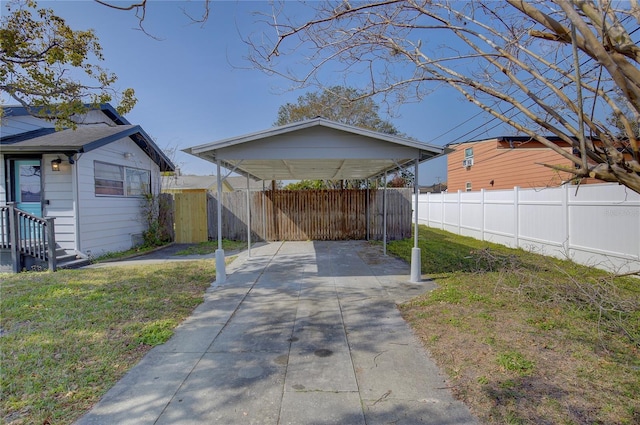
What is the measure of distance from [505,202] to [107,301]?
36.2 feet

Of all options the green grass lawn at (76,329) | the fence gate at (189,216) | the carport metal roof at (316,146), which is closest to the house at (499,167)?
the carport metal roof at (316,146)

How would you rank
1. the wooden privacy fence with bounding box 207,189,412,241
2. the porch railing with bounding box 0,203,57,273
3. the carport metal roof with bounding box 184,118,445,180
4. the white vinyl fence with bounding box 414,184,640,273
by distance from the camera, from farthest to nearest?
the wooden privacy fence with bounding box 207,189,412,241, the porch railing with bounding box 0,203,57,273, the white vinyl fence with bounding box 414,184,640,273, the carport metal roof with bounding box 184,118,445,180

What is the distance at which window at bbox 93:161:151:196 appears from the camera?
30.0 ft

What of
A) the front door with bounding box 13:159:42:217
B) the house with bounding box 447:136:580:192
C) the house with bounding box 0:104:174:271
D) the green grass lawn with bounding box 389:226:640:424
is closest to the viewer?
the green grass lawn with bounding box 389:226:640:424

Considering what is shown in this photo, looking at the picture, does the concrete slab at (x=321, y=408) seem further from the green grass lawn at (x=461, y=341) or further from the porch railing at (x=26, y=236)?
the porch railing at (x=26, y=236)

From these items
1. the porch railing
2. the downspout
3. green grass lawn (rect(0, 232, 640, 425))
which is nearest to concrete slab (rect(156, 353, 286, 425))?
green grass lawn (rect(0, 232, 640, 425))

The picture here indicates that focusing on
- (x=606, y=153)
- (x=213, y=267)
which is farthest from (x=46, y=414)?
(x=213, y=267)

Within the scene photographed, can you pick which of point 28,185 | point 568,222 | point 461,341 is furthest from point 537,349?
point 28,185

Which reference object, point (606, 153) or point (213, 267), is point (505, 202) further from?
point (606, 153)

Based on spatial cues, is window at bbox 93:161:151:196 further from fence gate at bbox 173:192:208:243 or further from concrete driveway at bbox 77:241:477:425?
concrete driveway at bbox 77:241:477:425

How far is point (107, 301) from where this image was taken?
5.02 m

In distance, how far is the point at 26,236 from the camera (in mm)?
7117

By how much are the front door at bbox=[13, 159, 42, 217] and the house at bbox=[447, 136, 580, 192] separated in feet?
40.9

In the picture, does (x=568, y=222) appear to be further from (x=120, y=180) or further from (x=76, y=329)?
(x=120, y=180)
